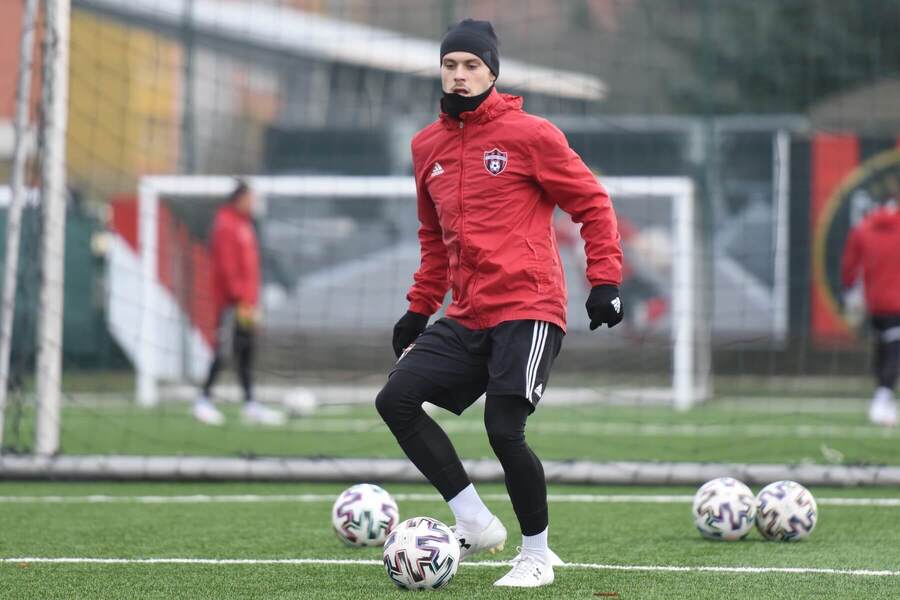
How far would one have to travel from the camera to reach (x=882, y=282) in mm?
13250

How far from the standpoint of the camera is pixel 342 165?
62.6ft

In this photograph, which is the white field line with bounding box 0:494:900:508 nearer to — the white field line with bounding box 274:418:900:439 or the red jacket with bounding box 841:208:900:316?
the white field line with bounding box 274:418:900:439

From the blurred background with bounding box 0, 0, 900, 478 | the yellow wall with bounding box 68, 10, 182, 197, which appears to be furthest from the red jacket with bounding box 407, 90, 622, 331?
the blurred background with bounding box 0, 0, 900, 478

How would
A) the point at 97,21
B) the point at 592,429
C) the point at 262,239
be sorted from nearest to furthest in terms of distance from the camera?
the point at 592,429 → the point at 97,21 → the point at 262,239

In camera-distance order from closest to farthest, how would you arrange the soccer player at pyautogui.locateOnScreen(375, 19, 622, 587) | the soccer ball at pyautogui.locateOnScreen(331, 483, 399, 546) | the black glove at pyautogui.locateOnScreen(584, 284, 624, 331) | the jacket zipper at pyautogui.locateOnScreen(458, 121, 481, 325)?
1. the black glove at pyautogui.locateOnScreen(584, 284, 624, 331)
2. the soccer player at pyautogui.locateOnScreen(375, 19, 622, 587)
3. the jacket zipper at pyautogui.locateOnScreen(458, 121, 481, 325)
4. the soccer ball at pyautogui.locateOnScreen(331, 483, 399, 546)

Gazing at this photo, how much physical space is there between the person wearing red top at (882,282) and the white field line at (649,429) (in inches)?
25.0

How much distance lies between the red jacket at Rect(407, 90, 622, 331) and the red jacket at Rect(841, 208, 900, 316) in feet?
27.6

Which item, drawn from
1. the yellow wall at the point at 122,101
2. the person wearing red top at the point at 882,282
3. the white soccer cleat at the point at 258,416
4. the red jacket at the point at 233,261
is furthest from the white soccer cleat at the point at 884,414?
the yellow wall at the point at 122,101

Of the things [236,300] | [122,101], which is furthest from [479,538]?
[122,101]

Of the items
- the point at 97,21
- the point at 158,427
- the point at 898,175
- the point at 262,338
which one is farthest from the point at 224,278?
the point at 898,175

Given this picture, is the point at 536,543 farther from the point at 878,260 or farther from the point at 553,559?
the point at 878,260

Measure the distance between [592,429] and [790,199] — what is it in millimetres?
6121

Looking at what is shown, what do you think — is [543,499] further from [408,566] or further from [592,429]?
[592,429]

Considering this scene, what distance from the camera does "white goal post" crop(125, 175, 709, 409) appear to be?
1512cm
